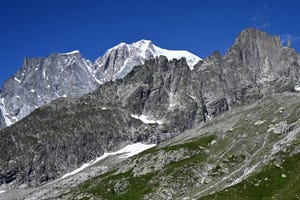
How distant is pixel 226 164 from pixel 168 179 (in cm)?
2109

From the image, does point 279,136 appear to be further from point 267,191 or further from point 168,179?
point 267,191

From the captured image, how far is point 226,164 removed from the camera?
500 ft

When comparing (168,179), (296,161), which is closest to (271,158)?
(296,161)

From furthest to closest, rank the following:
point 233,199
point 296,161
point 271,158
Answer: point 271,158
point 296,161
point 233,199

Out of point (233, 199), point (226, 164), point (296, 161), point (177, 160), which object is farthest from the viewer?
point (177, 160)

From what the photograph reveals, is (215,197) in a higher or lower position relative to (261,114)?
lower

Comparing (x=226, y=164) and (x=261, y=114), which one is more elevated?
(x=261, y=114)

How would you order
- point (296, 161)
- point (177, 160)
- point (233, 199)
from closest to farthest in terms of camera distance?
point (233, 199), point (296, 161), point (177, 160)

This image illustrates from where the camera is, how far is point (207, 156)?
567 ft

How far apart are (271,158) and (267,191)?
19022mm

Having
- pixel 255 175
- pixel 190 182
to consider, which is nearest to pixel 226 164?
pixel 190 182

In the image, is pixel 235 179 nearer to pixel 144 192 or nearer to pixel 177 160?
pixel 144 192

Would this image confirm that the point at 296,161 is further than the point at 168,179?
No

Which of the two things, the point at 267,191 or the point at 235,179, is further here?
the point at 235,179
